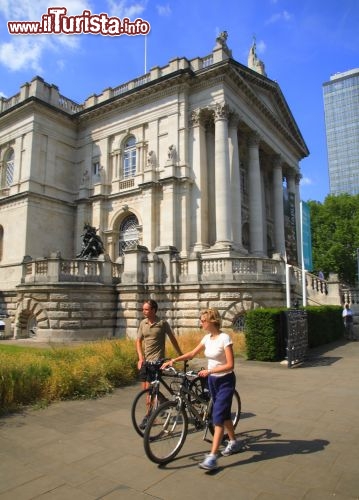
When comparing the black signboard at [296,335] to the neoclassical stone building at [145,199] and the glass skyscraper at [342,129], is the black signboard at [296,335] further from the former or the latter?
the glass skyscraper at [342,129]

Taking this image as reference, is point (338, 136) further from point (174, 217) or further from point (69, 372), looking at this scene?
point (69, 372)

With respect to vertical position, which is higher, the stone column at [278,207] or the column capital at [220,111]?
the column capital at [220,111]

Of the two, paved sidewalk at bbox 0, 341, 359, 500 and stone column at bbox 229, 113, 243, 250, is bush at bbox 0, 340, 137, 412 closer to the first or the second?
paved sidewalk at bbox 0, 341, 359, 500

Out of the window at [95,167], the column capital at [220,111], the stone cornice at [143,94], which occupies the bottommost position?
the window at [95,167]

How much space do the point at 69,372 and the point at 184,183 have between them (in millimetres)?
20381

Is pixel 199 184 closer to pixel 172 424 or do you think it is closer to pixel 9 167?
pixel 9 167

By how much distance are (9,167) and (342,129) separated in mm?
112241

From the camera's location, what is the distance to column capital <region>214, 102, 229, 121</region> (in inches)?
1075

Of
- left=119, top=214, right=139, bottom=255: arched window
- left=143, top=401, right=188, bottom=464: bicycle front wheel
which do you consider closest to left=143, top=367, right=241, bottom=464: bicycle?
left=143, top=401, right=188, bottom=464: bicycle front wheel

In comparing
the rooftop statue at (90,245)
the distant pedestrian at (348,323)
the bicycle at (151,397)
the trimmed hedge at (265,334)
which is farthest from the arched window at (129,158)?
the bicycle at (151,397)

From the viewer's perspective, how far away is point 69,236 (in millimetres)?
32750

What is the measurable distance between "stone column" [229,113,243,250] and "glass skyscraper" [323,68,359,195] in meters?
93.9

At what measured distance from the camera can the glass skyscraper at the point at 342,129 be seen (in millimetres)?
115938

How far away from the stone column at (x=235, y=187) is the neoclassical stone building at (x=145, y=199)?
0.08m
